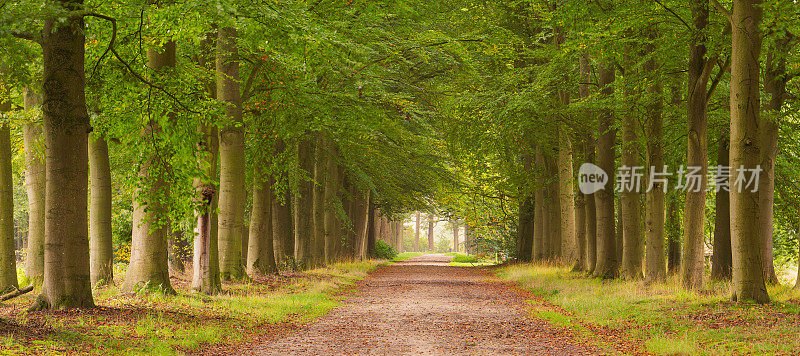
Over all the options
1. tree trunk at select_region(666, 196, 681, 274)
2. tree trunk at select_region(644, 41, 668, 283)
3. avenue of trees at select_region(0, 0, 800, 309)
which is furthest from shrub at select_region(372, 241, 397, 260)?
tree trunk at select_region(644, 41, 668, 283)

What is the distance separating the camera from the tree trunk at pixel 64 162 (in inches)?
391

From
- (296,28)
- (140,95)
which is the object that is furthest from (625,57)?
(140,95)

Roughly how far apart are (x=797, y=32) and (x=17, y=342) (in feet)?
45.5

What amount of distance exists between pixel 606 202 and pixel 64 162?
591 inches

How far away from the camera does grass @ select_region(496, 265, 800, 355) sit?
916 cm

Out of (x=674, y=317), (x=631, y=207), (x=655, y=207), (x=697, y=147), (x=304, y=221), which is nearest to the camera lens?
(x=674, y=317)

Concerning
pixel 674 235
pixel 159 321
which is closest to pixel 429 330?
pixel 159 321

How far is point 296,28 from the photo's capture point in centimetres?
1023

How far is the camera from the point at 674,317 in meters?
11.7

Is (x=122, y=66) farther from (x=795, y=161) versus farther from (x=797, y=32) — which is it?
(x=795, y=161)

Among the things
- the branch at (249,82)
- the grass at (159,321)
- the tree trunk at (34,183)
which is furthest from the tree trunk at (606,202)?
the tree trunk at (34,183)

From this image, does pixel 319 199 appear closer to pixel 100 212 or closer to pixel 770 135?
pixel 100 212

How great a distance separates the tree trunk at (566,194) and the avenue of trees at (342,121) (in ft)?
0.26

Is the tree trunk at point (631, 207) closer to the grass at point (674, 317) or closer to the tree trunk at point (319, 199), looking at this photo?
the grass at point (674, 317)
